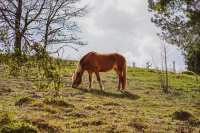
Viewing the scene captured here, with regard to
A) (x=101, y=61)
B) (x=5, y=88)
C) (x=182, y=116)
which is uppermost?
(x=101, y=61)

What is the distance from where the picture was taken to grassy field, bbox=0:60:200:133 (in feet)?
54.4

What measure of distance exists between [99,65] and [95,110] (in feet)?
36.6

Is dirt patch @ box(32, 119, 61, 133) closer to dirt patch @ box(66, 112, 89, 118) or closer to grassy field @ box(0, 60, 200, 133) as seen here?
grassy field @ box(0, 60, 200, 133)

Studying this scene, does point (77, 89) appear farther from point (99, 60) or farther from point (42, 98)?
point (42, 98)

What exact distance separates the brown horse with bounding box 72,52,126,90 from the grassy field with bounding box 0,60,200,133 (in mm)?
650

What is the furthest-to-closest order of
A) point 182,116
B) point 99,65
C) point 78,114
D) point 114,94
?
point 99,65, point 114,94, point 182,116, point 78,114

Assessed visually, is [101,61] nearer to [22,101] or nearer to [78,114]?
[22,101]

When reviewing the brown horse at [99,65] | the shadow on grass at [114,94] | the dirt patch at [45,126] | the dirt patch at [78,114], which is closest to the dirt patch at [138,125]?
the dirt patch at [78,114]

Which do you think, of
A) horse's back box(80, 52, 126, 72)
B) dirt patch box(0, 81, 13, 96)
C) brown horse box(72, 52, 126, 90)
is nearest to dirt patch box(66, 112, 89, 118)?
dirt patch box(0, 81, 13, 96)

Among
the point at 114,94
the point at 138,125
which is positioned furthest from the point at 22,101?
the point at 114,94

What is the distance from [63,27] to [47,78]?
30.7m

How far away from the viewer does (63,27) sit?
44.2 meters

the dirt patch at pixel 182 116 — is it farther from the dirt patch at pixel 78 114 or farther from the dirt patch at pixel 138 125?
the dirt patch at pixel 78 114

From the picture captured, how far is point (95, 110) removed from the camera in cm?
2033
